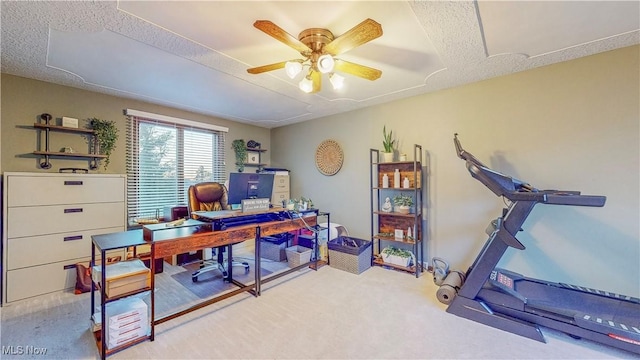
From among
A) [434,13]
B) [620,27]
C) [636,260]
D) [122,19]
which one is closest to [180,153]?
[122,19]

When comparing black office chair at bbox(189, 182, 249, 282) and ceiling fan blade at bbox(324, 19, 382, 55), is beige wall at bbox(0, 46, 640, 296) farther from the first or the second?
ceiling fan blade at bbox(324, 19, 382, 55)

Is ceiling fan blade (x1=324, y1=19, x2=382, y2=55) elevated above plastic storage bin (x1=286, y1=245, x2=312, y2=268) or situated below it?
above

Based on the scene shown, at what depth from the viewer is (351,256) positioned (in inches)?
132

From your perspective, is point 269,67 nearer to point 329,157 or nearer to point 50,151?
point 329,157

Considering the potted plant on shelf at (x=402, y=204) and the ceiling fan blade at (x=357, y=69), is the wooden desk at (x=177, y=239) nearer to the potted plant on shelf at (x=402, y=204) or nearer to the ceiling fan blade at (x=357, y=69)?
the potted plant on shelf at (x=402, y=204)

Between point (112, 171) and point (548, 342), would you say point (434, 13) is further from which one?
point (112, 171)

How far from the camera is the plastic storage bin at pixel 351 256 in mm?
3318

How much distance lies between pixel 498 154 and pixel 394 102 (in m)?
1.52

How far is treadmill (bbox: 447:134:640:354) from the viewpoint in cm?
186

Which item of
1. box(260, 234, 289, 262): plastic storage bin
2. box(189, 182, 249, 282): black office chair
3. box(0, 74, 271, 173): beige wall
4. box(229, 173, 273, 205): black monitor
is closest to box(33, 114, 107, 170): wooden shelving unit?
box(0, 74, 271, 173): beige wall

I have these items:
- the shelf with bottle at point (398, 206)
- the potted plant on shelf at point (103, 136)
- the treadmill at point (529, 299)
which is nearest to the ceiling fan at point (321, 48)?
the treadmill at point (529, 299)

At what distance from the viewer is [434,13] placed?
1819 millimetres

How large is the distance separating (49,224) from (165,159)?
1575 mm

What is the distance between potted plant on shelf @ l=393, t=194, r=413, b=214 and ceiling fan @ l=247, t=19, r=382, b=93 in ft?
6.25
